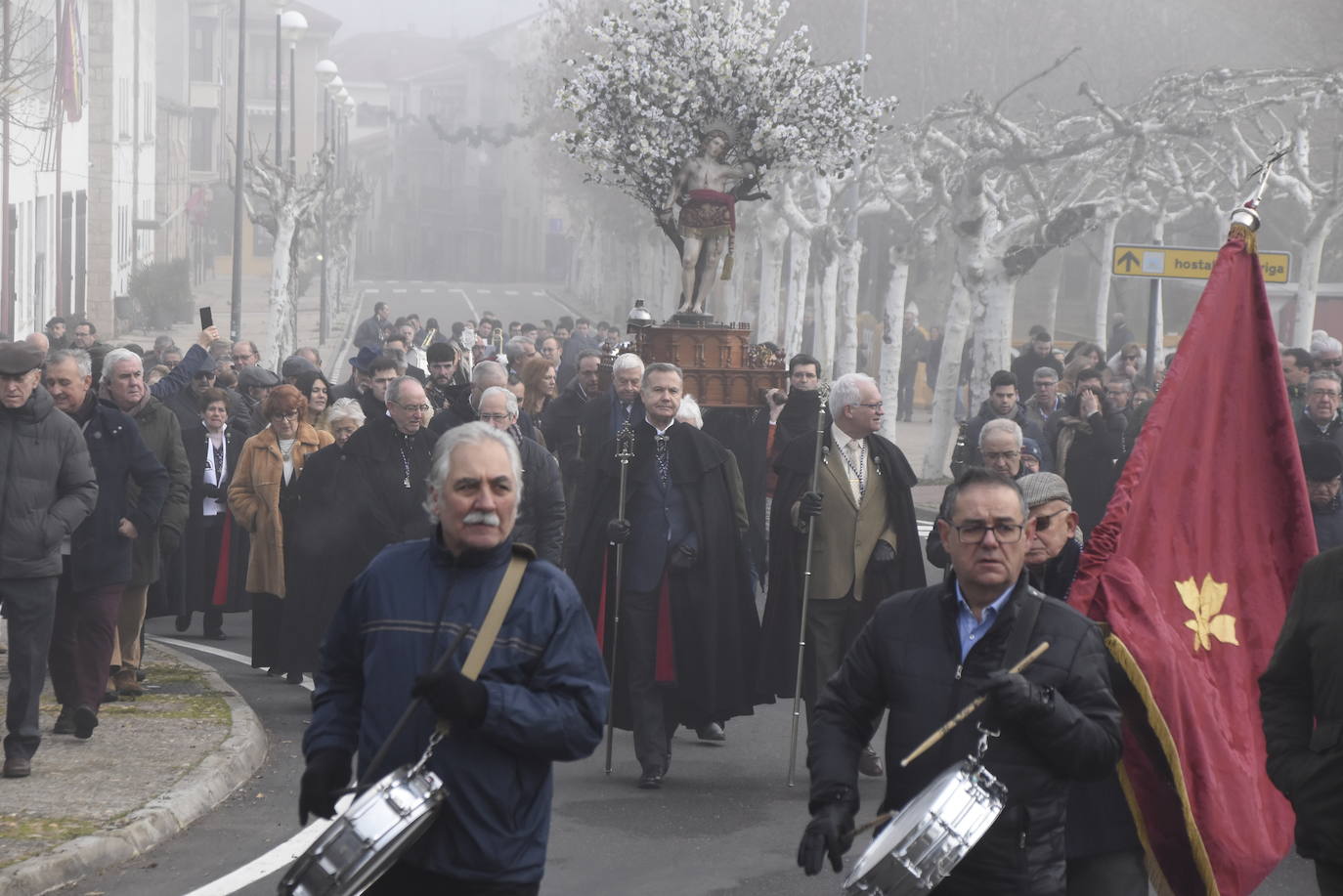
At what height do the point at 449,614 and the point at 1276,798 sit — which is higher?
the point at 449,614

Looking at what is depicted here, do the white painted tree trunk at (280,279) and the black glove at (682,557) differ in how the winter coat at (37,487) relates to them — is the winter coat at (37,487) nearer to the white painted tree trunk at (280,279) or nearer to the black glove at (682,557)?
the black glove at (682,557)

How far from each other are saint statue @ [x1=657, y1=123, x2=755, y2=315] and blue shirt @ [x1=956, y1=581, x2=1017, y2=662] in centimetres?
1170

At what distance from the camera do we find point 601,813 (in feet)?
29.3

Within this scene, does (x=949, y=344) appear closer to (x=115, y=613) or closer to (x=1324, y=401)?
(x=1324, y=401)

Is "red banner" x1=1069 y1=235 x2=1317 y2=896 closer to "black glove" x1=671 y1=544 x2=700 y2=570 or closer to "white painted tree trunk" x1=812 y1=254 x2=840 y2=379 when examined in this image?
"black glove" x1=671 y1=544 x2=700 y2=570

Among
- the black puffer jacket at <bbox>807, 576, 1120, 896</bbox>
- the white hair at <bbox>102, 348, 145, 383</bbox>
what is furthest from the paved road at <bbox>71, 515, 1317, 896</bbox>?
the black puffer jacket at <bbox>807, 576, 1120, 896</bbox>

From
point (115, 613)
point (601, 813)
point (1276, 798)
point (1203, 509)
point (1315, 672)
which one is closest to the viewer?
point (1315, 672)

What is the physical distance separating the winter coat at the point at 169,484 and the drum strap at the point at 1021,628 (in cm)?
662

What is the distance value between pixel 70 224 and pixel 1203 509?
40.4 m

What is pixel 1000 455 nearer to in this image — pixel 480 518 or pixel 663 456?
pixel 663 456

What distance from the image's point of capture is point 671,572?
32.1ft

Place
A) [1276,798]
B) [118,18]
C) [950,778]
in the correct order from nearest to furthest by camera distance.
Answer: [950,778] < [1276,798] < [118,18]

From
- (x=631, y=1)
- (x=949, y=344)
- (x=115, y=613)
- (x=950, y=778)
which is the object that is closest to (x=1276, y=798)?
(x=950, y=778)

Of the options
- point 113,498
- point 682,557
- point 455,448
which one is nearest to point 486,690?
point 455,448
